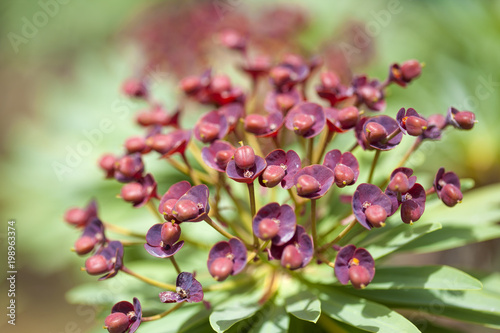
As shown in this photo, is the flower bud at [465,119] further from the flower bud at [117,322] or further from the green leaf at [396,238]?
the flower bud at [117,322]

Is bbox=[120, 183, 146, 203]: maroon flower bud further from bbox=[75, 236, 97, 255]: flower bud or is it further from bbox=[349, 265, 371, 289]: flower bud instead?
bbox=[349, 265, 371, 289]: flower bud

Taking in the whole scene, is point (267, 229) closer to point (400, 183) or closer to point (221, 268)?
point (221, 268)

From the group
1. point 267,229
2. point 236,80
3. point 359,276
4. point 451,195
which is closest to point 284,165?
point 267,229

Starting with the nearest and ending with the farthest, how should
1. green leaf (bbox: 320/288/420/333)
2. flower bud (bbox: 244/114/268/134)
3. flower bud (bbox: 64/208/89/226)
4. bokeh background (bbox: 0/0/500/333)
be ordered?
green leaf (bbox: 320/288/420/333) < flower bud (bbox: 244/114/268/134) < flower bud (bbox: 64/208/89/226) < bokeh background (bbox: 0/0/500/333)

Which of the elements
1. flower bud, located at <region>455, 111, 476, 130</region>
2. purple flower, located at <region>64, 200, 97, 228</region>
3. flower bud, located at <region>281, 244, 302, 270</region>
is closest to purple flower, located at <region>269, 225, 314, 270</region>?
flower bud, located at <region>281, 244, 302, 270</region>

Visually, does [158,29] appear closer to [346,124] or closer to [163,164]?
[163,164]

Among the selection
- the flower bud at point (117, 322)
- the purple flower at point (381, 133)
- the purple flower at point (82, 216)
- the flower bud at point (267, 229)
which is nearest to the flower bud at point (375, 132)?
the purple flower at point (381, 133)
